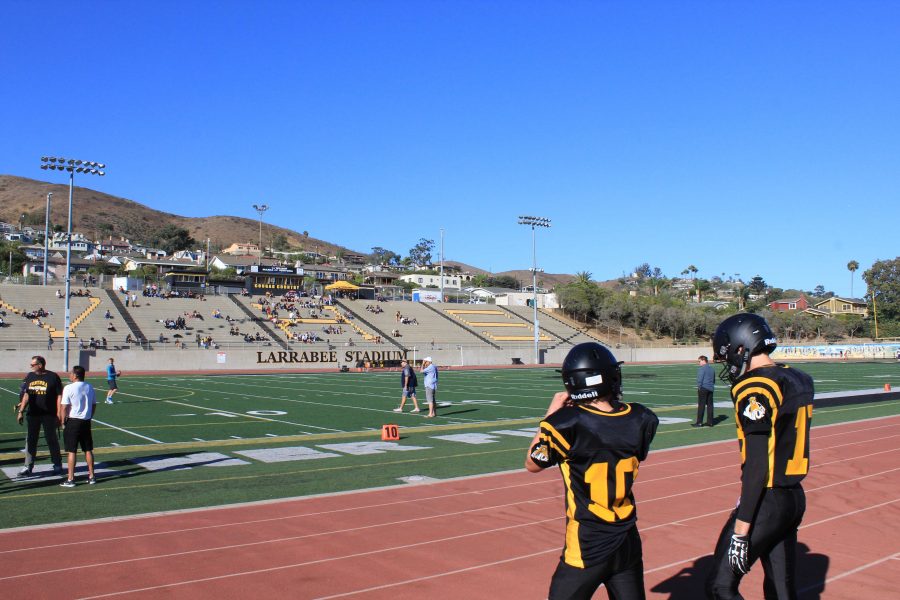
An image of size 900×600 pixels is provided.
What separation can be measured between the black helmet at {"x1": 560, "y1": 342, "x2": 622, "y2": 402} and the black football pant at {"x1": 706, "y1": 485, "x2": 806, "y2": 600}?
3.62 feet

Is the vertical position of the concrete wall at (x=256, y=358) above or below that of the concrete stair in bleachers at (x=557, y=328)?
below

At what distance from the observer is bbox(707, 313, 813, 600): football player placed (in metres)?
4.08

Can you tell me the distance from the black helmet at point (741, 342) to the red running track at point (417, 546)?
2.48 m

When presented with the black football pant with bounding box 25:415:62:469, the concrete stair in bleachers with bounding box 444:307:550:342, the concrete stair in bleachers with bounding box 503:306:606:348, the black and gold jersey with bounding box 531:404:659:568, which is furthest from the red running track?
the concrete stair in bleachers with bounding box 503:306:606:348

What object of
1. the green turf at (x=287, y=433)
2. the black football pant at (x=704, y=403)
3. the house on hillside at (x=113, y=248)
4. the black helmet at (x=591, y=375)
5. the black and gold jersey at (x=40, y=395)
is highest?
the house on hillside at (x=113, y=248)

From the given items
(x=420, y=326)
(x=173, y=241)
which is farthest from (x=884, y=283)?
(x=173, y=241)

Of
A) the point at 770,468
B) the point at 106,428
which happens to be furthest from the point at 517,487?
the point at 106,428

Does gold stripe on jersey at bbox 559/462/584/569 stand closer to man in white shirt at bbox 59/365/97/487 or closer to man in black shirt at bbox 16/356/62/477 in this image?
man in white shirt at bbox 59/365/97/487

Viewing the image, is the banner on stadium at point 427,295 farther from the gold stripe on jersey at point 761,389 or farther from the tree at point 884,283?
the gold stripe on jersey at point 761,389

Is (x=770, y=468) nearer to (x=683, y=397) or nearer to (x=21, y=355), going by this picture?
(x=683, y=397)

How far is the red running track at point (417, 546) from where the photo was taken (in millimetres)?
6156

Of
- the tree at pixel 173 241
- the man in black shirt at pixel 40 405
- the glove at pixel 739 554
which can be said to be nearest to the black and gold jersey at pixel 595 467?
the glove at pixel 739 554

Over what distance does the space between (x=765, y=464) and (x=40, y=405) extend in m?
10.4

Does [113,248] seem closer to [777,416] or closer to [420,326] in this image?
[420,326]
